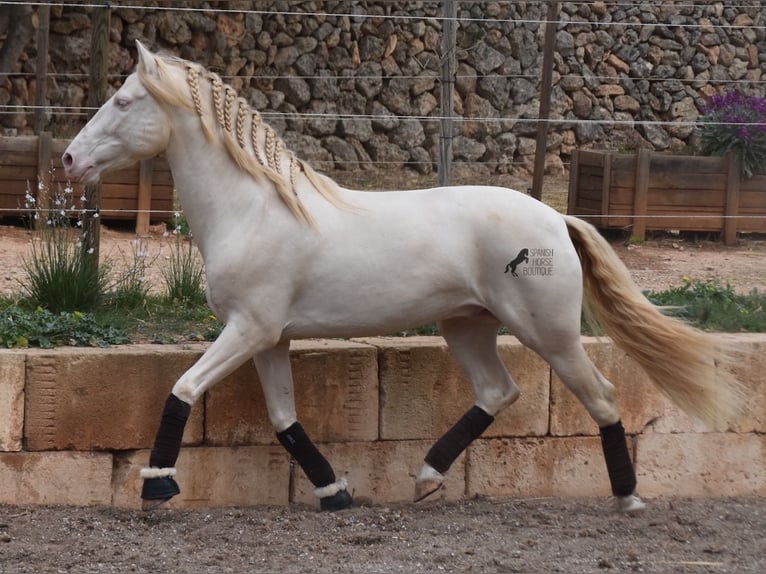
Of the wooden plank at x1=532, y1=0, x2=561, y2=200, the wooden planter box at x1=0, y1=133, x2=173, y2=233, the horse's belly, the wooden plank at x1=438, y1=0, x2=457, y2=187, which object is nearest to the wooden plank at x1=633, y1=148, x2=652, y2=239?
the wooden plank at x1=532, y1=0, x2=561, y2=200

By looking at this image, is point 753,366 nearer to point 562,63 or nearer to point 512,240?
point 512,240

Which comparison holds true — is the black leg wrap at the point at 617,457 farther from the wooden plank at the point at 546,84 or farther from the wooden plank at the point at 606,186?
the wooden plank at the point at 606,186

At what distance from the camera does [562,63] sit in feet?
54.4

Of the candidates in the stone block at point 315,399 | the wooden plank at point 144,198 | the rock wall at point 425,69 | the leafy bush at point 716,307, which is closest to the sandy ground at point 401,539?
the stone block at point 315,399

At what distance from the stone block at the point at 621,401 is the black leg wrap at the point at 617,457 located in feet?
2.26

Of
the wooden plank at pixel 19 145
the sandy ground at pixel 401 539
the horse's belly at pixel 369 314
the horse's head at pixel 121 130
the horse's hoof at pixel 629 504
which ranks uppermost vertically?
the horse's head at pixel 121 130

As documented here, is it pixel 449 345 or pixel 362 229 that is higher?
pixel 362 229

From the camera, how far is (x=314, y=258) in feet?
16.4

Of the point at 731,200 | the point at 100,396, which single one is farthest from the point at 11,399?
the point at 731,200

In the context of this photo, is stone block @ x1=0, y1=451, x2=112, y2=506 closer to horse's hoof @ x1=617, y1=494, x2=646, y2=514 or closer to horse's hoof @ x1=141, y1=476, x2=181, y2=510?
horse's hoof @ x1=141, y1=476, x2=181, y2=510

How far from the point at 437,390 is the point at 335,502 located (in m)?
0.79

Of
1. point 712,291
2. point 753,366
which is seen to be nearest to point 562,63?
point 712,291

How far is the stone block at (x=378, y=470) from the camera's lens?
5758 mm

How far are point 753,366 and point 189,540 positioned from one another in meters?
2.86
